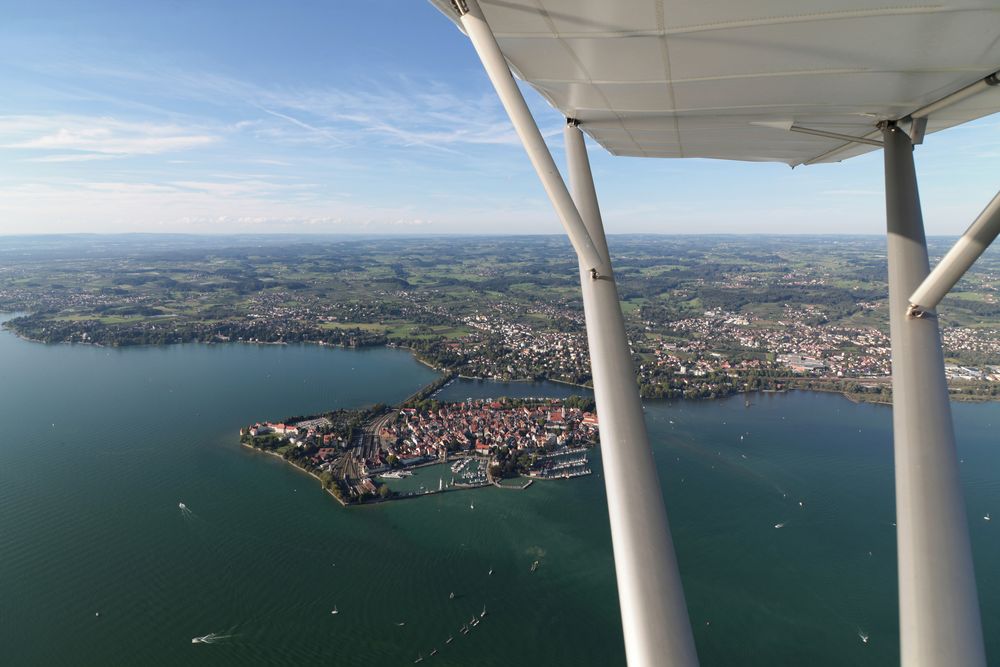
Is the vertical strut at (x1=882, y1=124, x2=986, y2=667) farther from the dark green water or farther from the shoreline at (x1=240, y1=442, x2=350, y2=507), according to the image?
the shoreline at (x1=240, y1=442, x2=350, y2=507)

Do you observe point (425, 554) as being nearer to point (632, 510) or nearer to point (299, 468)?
point (299, 468)

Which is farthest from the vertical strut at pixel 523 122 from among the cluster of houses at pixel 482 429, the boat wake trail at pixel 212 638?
the cluster of houses at pixel 482 429

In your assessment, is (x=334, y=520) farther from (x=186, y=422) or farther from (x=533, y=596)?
(x=186, y=422)

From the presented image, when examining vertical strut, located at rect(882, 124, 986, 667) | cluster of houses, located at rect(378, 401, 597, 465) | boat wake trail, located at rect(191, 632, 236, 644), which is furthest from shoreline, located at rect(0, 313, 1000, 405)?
vertical strut, located at rect(882, 124, 986, 667)

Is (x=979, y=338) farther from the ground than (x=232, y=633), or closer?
farther from the ground

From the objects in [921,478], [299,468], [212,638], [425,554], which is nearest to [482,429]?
[299,468]

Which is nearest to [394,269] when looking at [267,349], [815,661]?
[267,349]
